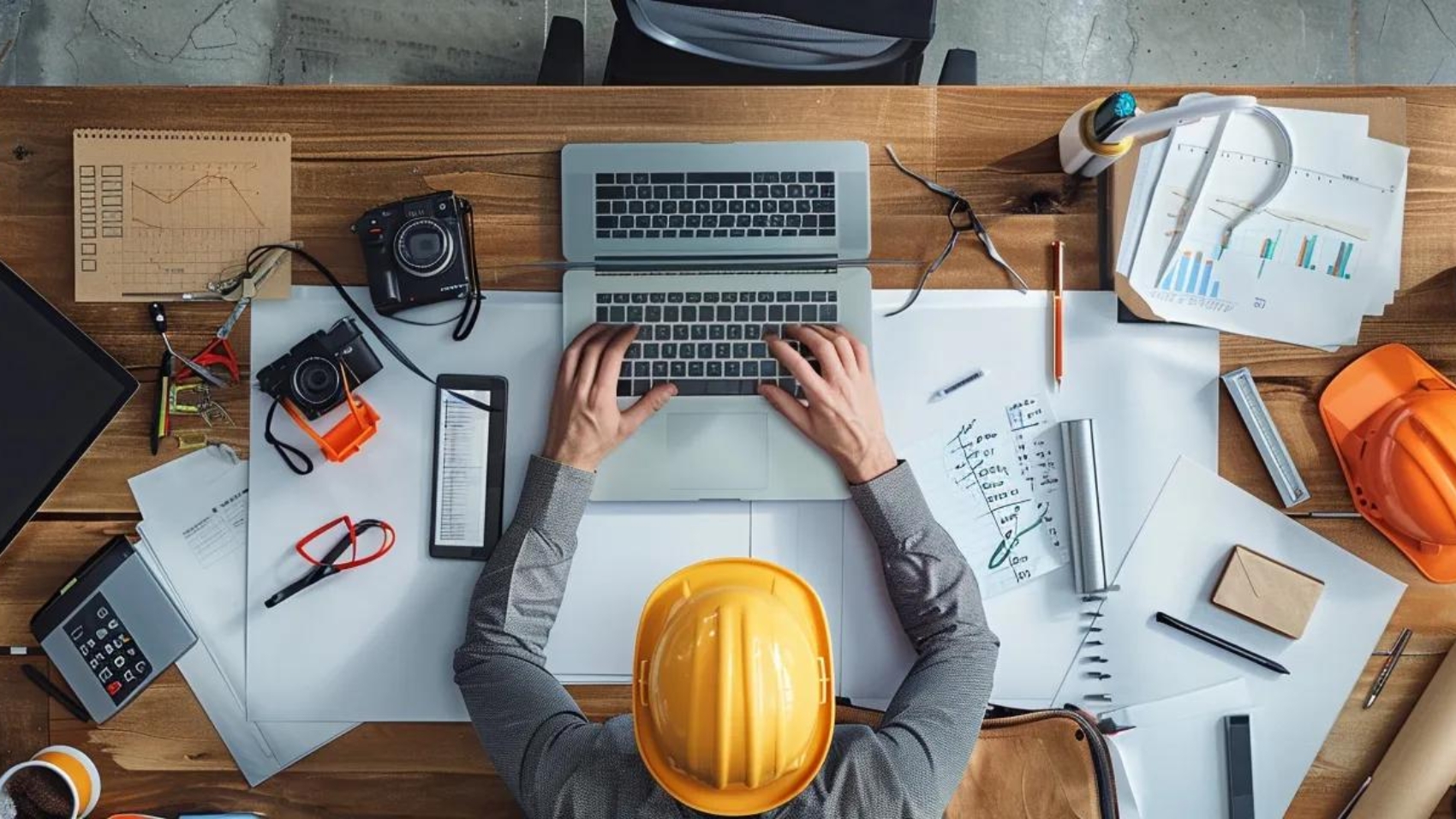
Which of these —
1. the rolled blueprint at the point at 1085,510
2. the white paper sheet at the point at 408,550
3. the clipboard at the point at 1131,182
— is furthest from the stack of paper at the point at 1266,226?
the white paper sheet at the point at 408,550

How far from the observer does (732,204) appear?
4.10 feet

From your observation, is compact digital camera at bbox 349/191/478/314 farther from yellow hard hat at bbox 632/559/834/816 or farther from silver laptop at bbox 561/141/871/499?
yellow hard hat at bbox 632/559/834/816

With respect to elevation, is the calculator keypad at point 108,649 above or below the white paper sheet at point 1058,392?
below

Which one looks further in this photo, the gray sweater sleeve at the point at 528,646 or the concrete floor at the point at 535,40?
the concrete floor at the point at 535,40

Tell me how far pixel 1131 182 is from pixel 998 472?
0.45 m

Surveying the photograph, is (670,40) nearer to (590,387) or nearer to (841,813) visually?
(590,387)

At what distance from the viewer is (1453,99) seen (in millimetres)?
1251

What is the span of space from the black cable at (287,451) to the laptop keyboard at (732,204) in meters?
0.57

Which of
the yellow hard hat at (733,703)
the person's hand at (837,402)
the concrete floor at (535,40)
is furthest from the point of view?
the concrete floor at (535,40)

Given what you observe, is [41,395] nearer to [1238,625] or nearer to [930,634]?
[930,634]

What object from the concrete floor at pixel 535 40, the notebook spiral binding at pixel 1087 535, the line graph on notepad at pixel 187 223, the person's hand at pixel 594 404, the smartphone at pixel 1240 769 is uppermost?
the concrete floor at pixel 535 40

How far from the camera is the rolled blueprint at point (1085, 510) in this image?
1243 millimetres

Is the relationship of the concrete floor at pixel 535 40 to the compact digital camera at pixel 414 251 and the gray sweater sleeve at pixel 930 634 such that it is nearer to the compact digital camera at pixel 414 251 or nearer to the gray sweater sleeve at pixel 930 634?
the compact digital camera at pixel 414 251

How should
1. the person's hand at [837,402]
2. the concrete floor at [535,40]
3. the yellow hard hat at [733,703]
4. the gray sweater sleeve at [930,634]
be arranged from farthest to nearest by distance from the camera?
1. the concrete floor at [535,40]
2. the person's hand at [837,402]
3. the gray sweater sleeve at [930,634]
4. the yellow hard hat at [733,703]
